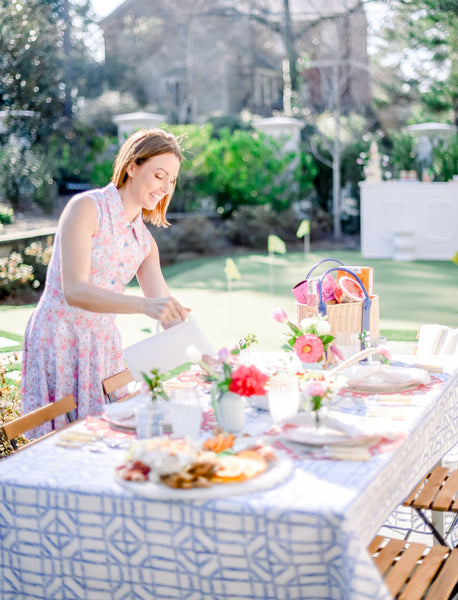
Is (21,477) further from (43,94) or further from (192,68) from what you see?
(192,68)

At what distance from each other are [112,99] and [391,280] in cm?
1457

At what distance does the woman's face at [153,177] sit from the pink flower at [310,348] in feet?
2.25

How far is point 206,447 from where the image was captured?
1.89 meters

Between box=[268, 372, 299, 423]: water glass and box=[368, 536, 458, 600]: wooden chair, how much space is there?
48 centimetres

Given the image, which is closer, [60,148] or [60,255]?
[60,255]

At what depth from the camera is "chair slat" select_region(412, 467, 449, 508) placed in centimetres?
246

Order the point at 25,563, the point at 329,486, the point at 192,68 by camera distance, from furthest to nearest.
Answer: the point at 192,68 < the point at 25,563 < the point at 329,486

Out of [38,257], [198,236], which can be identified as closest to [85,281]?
[38,257]

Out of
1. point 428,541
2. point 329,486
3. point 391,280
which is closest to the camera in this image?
point 329,486

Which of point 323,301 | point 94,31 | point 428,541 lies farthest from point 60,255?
point 94,31

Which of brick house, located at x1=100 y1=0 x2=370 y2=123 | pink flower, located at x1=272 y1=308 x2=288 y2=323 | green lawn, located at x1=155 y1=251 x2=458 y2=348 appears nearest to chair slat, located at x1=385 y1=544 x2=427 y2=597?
pink flower, located at x1=272 y1=308 x2=288 y2=323

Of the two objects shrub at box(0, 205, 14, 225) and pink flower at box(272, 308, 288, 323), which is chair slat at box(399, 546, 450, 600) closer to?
pink flower at box(272, 308, 288, 323)

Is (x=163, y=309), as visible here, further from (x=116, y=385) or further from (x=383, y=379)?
(x=383, y=379)

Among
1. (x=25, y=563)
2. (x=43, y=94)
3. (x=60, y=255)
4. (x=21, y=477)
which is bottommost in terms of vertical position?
(x=25, y=563)
